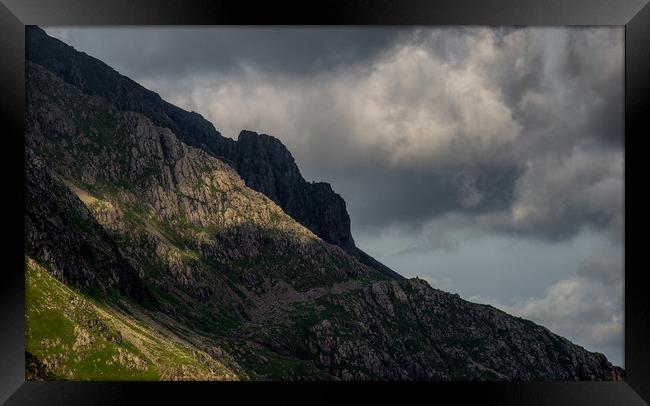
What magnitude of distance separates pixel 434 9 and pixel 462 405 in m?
7.82

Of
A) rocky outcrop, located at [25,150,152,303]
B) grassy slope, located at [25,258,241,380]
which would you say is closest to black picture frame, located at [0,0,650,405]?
grassy slope, located at [25,258,241,380]

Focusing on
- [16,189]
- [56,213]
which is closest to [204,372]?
[56,213]

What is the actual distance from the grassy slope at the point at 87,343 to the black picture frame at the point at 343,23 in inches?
4966

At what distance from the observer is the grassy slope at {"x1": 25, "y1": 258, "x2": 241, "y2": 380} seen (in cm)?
13575

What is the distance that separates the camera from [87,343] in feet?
478

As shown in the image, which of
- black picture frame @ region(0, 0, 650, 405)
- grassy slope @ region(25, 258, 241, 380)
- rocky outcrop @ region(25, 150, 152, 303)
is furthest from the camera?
rocky outcrop @ region(25, 150, 152, 303)

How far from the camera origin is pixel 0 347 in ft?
39.6

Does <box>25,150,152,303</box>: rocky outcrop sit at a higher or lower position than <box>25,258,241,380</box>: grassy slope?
higher

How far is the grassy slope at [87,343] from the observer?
13575cm

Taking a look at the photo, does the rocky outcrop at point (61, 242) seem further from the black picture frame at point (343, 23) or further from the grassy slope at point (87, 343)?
the black picture frame at point (343, 23)

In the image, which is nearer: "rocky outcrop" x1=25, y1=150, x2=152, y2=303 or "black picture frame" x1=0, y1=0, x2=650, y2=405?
"black picture frame" x1=0, y1=0, x2=650, y2=405

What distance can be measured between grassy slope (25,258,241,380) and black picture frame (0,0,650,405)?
12615cm

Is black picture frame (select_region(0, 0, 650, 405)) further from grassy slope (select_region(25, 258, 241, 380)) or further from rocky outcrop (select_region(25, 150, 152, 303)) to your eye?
rocky outcrop (select_region(25, 150, 152, 303))

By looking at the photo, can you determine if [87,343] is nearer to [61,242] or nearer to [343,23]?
[61,242]
